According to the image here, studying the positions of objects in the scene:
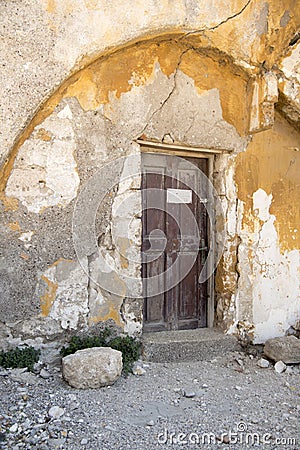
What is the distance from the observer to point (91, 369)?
129 inches

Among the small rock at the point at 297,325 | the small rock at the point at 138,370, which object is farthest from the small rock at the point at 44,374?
the small rock at the point at 297,325

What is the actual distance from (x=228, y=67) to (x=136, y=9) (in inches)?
46.1

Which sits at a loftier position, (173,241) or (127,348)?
(173,241)

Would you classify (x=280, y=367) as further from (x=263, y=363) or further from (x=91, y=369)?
(x=91, y=369)

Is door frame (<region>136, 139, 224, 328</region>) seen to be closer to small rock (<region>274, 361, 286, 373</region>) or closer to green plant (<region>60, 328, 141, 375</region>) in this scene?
small rock (<region>274, 361, 286, 373</region>)

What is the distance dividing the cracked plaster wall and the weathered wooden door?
238mm

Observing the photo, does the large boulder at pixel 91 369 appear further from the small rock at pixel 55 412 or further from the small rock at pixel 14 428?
the small rock at pixel 14 428

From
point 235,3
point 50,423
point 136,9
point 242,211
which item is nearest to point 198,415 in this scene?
point 50,423

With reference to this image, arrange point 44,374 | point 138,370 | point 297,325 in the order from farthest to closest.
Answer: point 297,325 < point 138,370 < point 44,374

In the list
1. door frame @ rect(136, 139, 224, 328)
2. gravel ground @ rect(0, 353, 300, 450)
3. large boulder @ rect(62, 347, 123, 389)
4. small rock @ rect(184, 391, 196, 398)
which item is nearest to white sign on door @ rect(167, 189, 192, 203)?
door frame @ rect(136, 139, 224, 328)

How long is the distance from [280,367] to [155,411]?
4.81 feet

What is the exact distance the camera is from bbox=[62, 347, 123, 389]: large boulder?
326 centimetres

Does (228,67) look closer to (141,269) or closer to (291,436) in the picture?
(141,269)

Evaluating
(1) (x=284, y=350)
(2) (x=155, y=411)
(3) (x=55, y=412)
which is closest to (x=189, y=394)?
(2) (x=155, y=411)
